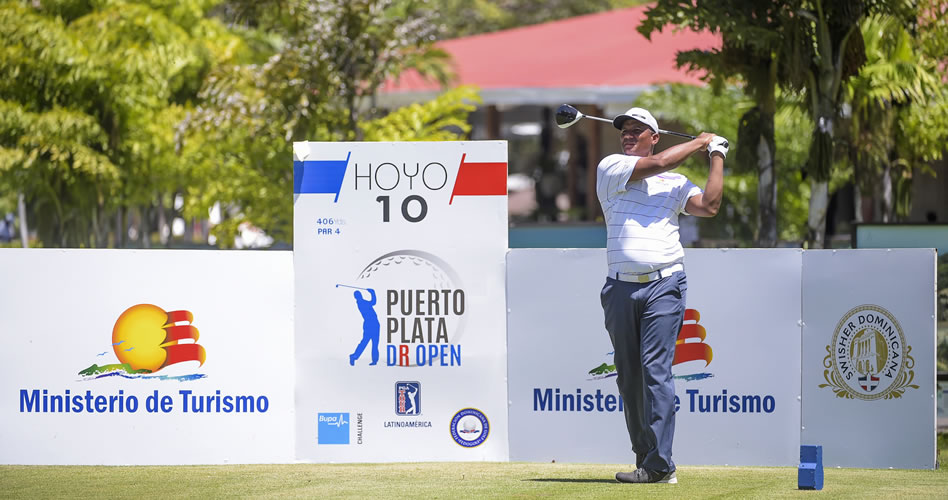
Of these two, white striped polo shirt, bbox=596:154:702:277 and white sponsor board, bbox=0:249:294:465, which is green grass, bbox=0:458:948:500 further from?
white striped polo shirt, bbox=596:154:702:277

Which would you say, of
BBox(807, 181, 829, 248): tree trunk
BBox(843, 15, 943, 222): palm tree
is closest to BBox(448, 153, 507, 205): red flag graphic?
BBox(807, 181, 829, 248): tree trunk

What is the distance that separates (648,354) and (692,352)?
1114 millimetres

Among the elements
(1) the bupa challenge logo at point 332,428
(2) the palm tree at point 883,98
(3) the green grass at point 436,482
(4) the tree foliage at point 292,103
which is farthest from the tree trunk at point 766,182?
(1) the bupa challenge logo at point 332,428

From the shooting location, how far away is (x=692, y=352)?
21.3ft

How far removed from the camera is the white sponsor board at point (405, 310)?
6531 millimetres

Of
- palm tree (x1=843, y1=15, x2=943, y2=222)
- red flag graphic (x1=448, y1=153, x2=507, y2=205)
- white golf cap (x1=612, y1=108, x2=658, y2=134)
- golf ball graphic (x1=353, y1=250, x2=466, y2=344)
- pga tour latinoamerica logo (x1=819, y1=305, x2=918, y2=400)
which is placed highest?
palm tree (x1=843, y1=15, x2=943, y2=222)

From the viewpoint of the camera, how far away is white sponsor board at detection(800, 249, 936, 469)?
639 centimetres

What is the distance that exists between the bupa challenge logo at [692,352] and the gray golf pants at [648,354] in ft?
2.95

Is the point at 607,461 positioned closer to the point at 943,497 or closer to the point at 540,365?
the point at 540,365

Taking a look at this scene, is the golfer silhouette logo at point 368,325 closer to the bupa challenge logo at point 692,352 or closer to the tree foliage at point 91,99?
the bupa challenge logo at point 692,352

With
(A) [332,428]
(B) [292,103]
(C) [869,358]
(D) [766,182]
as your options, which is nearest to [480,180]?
(A) [332,428]

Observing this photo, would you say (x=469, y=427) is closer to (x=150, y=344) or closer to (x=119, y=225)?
(x=150, y=344)

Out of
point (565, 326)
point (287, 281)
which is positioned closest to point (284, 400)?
point (287, 281)

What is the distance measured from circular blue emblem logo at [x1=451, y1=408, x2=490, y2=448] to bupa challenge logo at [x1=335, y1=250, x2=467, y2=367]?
294 mm
